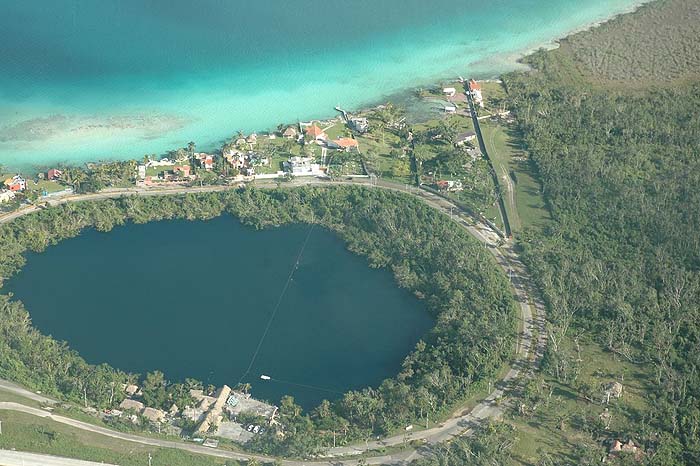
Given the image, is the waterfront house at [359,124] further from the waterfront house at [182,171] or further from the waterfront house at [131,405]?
the waterfront house at [131,405]

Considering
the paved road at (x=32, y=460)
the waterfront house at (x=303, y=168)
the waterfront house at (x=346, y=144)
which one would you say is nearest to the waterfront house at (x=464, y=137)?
the waterfront house at (x=346, y=144)

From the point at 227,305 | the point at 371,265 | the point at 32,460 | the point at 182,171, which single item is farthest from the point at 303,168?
the point at 32,460

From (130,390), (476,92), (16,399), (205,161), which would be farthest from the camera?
(476,92)

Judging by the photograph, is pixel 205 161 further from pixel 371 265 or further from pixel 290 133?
pixel 371 265

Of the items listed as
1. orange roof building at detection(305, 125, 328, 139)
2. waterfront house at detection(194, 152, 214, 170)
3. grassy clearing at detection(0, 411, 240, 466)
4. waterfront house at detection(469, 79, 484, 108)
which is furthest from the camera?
waterfront house at detection(469, 79, 484, 108)

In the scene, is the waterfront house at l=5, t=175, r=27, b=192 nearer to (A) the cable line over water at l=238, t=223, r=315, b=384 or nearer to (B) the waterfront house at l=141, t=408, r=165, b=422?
(A) the cable line over water at l=238, t=223, r=315, b=384

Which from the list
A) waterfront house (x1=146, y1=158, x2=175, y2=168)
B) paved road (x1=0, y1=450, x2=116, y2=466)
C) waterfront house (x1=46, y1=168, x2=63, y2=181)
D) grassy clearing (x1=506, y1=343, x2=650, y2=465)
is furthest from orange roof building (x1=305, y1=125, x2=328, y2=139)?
paved road (x1=0, y1=450, x2=116, y2=466)

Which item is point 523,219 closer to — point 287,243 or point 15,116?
point 287,243
